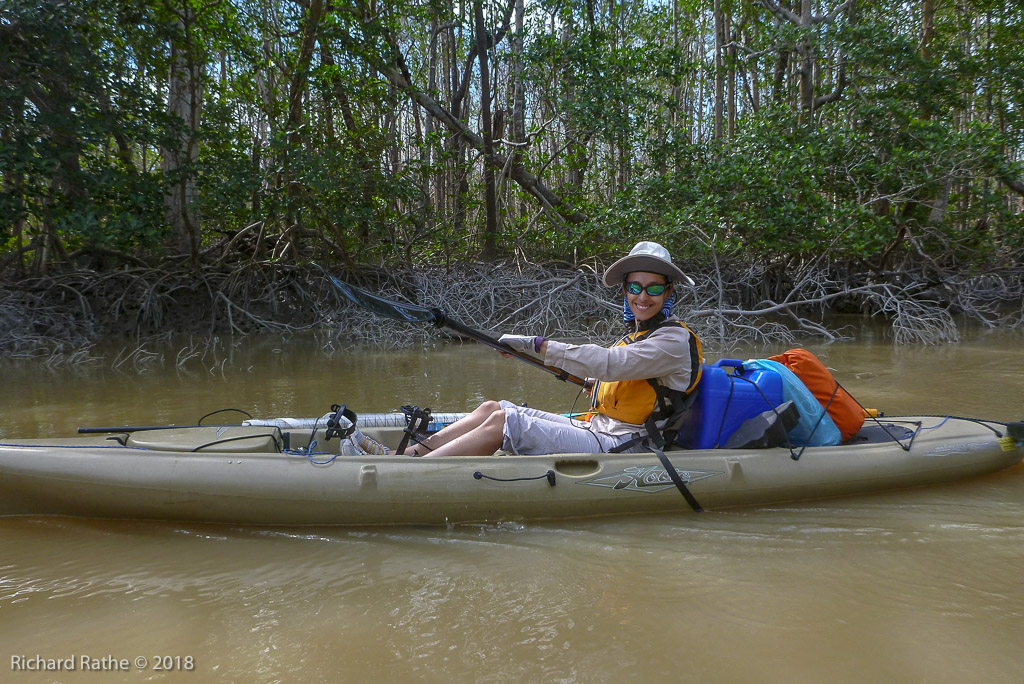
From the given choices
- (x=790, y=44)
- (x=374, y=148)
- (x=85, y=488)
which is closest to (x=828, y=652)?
(x=85, y=488)

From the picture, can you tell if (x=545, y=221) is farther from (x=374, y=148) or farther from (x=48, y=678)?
(x=48, y=678)

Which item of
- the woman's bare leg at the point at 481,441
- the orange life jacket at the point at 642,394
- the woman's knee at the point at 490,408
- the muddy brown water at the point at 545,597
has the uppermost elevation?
the orange life jacket at the point at 642,394

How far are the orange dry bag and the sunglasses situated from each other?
28.5 inches

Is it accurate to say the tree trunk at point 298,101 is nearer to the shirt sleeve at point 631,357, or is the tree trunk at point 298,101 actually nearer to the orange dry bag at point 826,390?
the shirt sleeve at point 631,357

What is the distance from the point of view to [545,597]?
7.16ft

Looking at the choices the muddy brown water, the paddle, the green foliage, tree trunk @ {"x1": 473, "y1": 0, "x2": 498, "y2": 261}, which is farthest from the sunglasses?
tree trunk @ {"x1": 473, "y1": 0, "x2": 498, "y2": 261}

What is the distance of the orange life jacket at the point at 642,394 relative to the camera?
2682 millimetres

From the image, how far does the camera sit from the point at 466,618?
205 centimetres

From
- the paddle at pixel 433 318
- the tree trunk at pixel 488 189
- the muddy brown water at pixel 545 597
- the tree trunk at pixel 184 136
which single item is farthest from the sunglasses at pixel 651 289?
the tree trunk at pixel 488 189

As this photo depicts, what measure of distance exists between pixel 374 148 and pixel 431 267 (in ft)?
5.96

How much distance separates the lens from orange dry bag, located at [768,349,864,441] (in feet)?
9.88

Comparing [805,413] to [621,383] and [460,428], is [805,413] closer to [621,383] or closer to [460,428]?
[621,383]

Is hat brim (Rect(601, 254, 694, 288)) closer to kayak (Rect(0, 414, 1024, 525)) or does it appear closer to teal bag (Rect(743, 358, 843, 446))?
teal bag (Rect(743, 358, 843, 446))

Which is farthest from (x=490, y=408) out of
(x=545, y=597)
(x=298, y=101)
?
(x=298, y=101)
